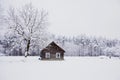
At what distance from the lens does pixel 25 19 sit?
24.3 meters

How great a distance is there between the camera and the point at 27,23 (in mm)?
24422

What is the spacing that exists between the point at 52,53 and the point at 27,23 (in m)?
8.84

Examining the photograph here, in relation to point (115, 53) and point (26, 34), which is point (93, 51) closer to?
point (115, 53)

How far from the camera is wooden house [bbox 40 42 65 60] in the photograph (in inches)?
1181

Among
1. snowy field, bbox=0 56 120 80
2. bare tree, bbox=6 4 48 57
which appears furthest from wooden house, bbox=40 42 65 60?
snowy field, bbox=0 56 120 80

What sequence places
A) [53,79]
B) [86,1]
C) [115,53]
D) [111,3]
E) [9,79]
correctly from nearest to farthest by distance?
[9,79] < [53,79] < [111,3] < [86,1] < [115,53]

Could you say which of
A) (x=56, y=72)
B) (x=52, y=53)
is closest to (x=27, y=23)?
(x=52, y=53)

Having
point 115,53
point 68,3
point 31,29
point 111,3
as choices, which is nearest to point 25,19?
point 31,29

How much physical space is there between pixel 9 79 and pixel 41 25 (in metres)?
17.6

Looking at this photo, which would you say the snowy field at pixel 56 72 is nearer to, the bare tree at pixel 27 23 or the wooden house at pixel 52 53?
the bare tree at pixel 27 23

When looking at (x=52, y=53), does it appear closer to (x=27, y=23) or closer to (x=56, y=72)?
(x=27, y=23)

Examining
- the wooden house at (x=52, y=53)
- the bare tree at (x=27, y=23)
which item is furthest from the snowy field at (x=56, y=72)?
the wooden house at (x=52, y=53)

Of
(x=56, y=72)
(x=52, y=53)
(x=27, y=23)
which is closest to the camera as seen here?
(x=56, y=72)

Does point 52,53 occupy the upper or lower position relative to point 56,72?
upper
